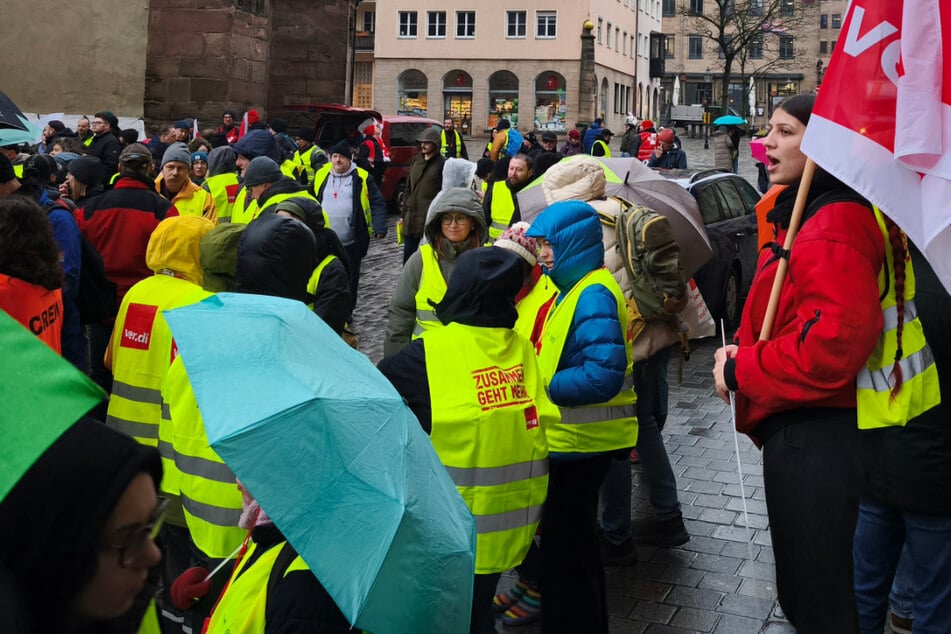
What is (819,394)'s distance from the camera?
3572 millimetres

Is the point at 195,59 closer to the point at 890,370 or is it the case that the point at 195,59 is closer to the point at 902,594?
the point at 902,594

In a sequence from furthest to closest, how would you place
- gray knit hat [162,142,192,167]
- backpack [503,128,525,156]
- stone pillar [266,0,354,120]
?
stone pillar [266,0,354,120] → backpack [503,128,525,156] → gray knit hat [162,142,192,167]

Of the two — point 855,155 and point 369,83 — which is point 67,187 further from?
point 369,83

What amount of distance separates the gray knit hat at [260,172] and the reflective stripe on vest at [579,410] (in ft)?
12.8

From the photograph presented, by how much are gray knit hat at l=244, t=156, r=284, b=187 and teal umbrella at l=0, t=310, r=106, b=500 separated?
6.88 m

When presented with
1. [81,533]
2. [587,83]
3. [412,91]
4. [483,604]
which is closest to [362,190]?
[483,604]

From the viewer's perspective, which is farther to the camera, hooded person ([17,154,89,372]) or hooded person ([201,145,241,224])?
hooded person ([201,145,241,224])

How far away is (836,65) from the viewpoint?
3.87 meters

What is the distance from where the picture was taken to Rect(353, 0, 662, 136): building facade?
69875 millimetres

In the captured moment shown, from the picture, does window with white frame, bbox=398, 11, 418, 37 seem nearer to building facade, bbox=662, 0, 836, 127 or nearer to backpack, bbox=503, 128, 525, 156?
building facade, bbox=662, 0, 836, 127

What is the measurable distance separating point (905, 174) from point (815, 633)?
145 cm

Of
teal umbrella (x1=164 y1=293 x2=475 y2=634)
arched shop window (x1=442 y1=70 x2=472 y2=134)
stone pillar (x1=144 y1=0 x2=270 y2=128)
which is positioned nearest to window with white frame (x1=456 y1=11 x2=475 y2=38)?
arched shop window (x1=442 y1=70 x2=472 y2=134)

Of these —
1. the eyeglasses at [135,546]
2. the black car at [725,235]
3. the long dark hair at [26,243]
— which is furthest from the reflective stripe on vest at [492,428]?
the black car at [725,235]

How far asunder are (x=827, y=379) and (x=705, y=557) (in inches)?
109
